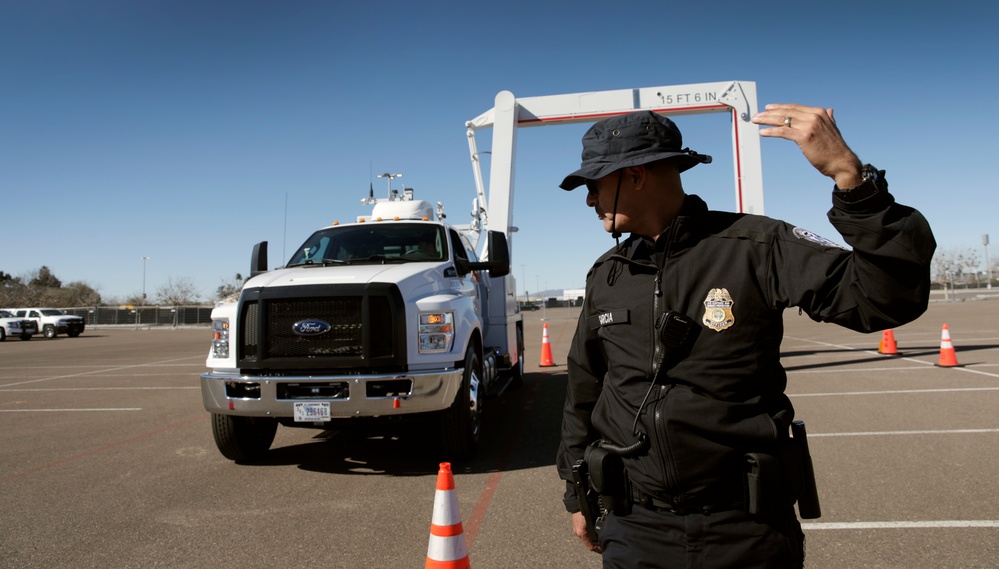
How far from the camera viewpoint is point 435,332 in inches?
224

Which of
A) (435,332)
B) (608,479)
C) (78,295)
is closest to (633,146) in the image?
(608,479)

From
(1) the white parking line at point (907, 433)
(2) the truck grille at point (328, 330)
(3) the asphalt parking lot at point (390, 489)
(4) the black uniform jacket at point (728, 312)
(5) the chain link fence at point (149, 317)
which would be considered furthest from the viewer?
(5) the chain link fence at point (149, 317)

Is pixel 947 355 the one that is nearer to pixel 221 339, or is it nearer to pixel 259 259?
pixel 259 259

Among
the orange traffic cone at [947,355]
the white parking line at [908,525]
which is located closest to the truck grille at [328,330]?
the white parking line at [908,525]

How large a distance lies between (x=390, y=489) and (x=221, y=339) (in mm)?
2042

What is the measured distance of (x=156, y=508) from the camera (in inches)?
190

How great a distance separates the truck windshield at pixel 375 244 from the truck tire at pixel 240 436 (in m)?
1.70

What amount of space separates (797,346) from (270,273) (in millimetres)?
14632

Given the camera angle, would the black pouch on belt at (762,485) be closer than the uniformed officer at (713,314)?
No

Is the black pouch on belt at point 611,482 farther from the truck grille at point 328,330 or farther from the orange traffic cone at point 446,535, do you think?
the truck grille at point 328,330

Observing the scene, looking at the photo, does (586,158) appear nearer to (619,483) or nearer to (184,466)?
(619,483)

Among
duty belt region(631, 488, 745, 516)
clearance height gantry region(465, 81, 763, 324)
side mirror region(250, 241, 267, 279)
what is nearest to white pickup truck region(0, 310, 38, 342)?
clearance height gantry region(465, 81, 763, 324)

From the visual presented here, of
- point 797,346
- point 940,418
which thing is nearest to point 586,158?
point 940,418

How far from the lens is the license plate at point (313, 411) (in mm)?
5367
